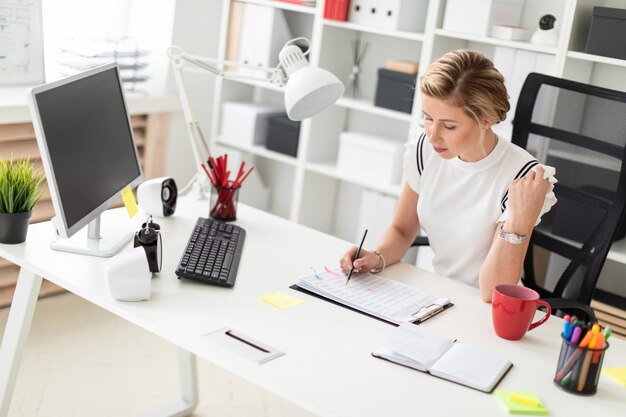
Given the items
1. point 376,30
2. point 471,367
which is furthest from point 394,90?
point 471,367

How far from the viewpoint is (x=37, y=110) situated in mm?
1728

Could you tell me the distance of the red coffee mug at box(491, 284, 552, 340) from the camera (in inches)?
68.7

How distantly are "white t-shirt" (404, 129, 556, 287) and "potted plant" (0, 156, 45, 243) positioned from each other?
1032 millimetres

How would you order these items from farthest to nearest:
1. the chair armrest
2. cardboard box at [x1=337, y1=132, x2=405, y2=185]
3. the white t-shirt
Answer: cardboard box at [x1=337, y1=132, x2=405, y2=185] → the white t-shirt → the chair armrest

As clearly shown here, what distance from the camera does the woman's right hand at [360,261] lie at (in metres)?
2.04

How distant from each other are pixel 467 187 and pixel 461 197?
0.03 m

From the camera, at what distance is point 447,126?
6.64 feet

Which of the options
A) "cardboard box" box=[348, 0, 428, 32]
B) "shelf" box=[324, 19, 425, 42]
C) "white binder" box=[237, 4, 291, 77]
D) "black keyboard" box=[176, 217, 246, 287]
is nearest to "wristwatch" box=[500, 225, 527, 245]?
"black keyboard" box=[176, 217, 246, 287]

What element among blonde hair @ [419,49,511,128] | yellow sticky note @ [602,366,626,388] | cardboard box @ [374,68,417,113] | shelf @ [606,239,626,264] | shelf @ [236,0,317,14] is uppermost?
shelf @ [236,0,317,14]

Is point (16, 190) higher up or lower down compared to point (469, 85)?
lower down

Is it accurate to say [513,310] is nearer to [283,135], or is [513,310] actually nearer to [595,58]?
[595,58]

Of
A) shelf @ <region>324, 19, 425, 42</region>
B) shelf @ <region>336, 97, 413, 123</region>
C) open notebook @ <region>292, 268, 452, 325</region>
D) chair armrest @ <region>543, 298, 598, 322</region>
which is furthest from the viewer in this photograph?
shelf @ <region>336, 97, 413, 123</region>

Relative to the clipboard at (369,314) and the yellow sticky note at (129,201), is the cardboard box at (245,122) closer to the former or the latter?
the yellow sticky note at (129,201)

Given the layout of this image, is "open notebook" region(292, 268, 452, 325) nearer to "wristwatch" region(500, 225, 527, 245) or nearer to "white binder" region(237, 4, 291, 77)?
"wristwatch" region(500, 225, 527, 245)
